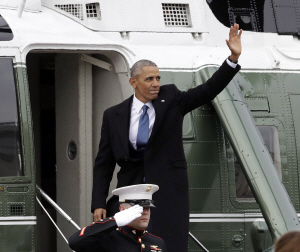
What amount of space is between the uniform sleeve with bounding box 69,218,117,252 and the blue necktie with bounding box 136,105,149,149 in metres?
1.30

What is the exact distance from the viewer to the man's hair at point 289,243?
9.57 feet

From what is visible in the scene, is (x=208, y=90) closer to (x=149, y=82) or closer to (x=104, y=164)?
(x=149, y=82)

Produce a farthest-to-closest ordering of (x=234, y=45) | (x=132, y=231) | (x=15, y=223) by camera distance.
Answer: (x=15, y=223)
(x=234, y=45)
(x=132, y=231)

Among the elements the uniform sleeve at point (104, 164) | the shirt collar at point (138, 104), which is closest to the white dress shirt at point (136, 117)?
the shirt collar at point (138, 104)

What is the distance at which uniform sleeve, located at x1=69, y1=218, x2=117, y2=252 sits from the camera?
14.8 feet

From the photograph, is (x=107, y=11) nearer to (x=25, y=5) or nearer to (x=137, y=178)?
(x=25, y=5)

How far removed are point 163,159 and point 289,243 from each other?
2.87 meters

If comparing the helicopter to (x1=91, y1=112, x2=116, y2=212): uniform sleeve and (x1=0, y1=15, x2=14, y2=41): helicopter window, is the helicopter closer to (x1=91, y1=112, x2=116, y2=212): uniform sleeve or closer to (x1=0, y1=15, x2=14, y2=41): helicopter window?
(x1=0, y1=15, x2=14, y2=41): helicopter window

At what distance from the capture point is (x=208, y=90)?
5.67m

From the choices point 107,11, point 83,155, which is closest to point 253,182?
point 83,155

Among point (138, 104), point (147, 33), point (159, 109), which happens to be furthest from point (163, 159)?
point (147, 33)

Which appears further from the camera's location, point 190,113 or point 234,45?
point 190,113

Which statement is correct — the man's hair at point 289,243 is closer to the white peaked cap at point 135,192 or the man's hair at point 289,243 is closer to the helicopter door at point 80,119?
the white peaked cap at point 135,192

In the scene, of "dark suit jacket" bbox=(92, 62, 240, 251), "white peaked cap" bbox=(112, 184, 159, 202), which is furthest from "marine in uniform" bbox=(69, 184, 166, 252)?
"dark suit jacket" bbox=(92, 62, 240, 251)
